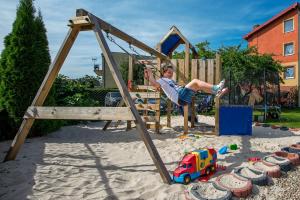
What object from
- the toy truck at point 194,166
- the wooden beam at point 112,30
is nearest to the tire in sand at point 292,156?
the toy truck at point 194,166

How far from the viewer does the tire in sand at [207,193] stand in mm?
3057

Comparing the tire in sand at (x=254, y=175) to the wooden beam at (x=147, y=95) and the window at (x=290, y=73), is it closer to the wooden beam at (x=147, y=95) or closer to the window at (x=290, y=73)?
A: the wooden beam at (x=147, y=95)

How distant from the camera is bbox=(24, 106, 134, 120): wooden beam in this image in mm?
4000

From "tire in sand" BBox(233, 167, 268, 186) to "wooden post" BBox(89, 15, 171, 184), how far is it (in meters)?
1.01

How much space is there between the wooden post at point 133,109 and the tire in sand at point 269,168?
1395 mm

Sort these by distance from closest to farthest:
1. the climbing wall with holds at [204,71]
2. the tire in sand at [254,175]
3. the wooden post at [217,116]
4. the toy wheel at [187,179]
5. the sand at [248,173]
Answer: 1. the tire in sand at [254,175]
2. the toy wheel at [187,179]
3. the sand at [248,173]
4. the wooden post at [217,116]
5. the climbing wall with holds at [204,71]

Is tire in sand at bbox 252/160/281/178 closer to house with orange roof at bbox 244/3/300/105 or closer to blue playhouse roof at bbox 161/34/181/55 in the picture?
blue playhouse roof at bbox 161/34/181/55

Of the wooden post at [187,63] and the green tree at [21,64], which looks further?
the wooden post at [187,63]

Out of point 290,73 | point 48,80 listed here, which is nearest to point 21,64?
point 48,80

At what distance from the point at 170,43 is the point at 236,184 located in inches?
243

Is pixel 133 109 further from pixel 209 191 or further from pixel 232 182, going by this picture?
pixel 232 182

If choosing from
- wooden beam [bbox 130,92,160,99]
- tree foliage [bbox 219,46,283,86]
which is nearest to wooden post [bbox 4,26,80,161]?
wooden beam [bbox 130,92,160,99]

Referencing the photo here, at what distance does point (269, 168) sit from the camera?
4.18 metres

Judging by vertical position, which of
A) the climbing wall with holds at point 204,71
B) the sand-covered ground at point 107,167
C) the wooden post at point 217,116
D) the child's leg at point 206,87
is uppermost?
the climbing wall with holds at point 204,71
